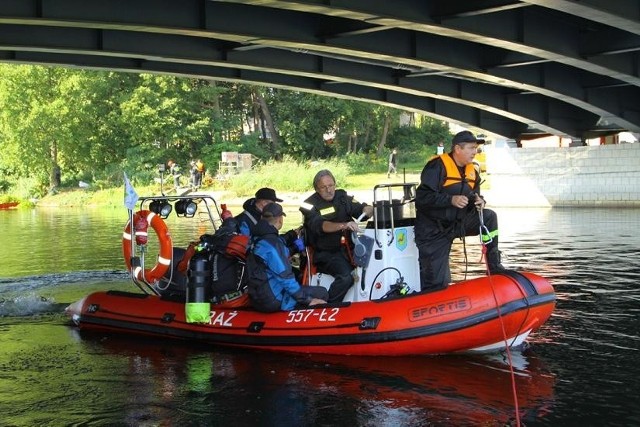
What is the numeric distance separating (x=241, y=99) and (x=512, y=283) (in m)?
54.9

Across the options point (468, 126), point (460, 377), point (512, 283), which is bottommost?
point (460, 377)

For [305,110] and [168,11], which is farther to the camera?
[305,110]

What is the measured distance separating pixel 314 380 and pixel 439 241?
1976 mm

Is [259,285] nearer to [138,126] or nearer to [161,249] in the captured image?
[161,249]

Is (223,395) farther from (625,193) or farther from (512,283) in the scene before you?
(625,193)

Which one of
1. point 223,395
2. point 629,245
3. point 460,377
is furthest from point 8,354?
point 629,245

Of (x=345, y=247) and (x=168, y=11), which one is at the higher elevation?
(x=168, y=11)

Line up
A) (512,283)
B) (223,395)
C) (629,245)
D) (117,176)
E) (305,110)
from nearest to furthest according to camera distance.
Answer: (223,395) → (512,283) → (629,245) → (117,176) → (305,110)

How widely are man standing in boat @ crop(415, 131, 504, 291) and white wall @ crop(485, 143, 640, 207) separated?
25065mm

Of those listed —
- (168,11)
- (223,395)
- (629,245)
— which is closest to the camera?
(223,395)

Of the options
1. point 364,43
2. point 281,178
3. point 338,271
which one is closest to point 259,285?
point 338,271

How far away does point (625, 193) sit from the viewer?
1293 inches

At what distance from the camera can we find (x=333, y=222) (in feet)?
30.8

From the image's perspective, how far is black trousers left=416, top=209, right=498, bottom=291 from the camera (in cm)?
895
